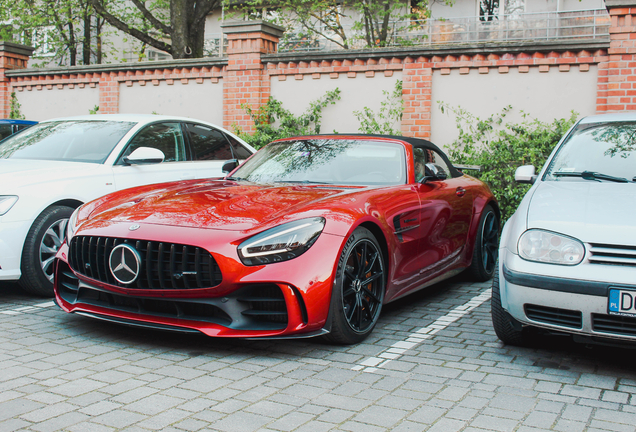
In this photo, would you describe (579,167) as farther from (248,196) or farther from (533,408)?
(248,196)

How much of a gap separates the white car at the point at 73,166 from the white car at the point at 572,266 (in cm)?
358

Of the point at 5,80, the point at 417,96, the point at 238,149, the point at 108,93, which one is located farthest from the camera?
the point at 5,80

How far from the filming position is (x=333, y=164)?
5141mm

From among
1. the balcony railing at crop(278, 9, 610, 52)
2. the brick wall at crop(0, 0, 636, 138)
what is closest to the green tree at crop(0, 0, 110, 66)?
the brick wall at crop(0, 0, 636, 138)

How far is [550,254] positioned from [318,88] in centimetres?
784

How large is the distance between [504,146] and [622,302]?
6.31 metres

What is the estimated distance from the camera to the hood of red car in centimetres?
388

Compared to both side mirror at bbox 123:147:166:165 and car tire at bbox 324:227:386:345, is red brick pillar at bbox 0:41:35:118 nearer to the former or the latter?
side mirror at bbox 123:147:166:165

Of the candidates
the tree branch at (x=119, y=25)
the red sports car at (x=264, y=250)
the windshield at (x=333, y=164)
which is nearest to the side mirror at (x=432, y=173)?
the red sports car at (x=264, y=250)

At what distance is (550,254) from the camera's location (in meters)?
3.49

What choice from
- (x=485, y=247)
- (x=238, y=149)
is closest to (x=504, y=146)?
(x=485, y=247)

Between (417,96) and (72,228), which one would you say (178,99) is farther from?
(72,228)

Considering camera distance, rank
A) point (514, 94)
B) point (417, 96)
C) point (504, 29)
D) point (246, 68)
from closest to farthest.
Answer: point (514, 94), point (417, 96), point (246, 68), point (504, 29)

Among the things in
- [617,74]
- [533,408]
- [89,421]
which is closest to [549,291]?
[533,408]
